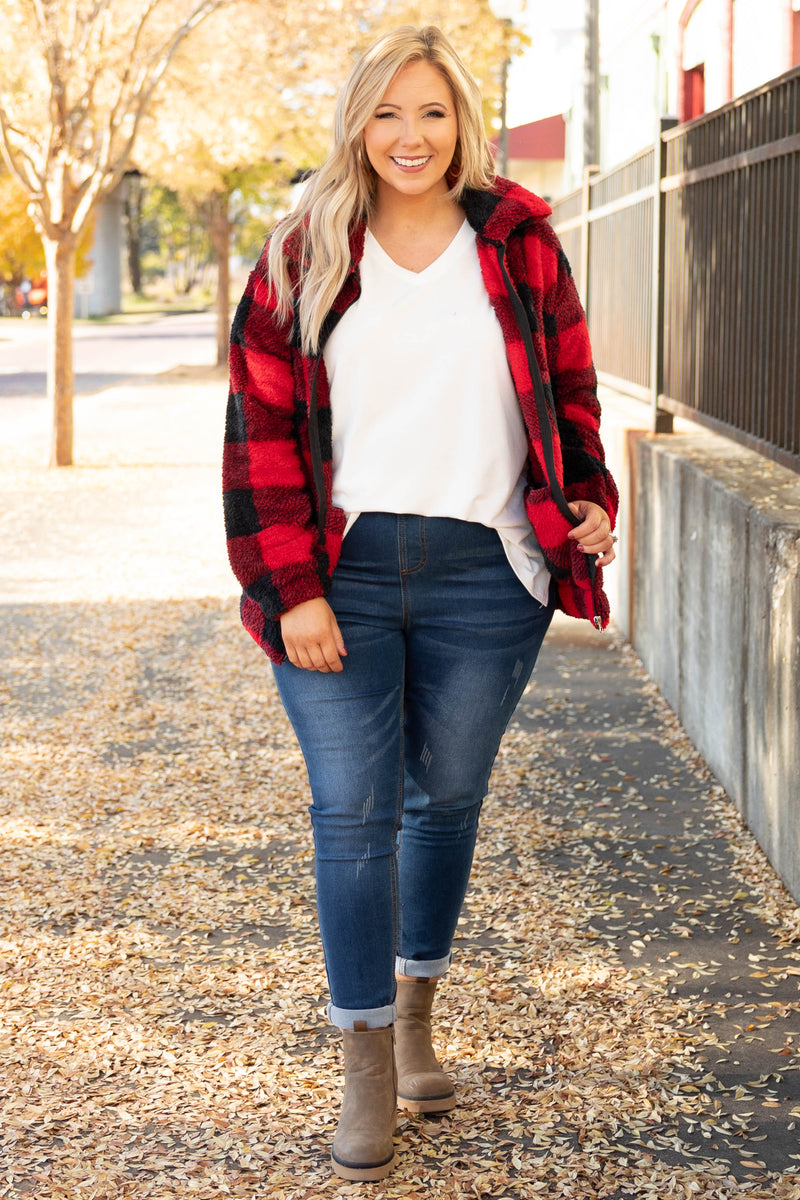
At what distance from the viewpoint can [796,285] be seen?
4.54 m

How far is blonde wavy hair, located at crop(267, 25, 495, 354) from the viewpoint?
256cm

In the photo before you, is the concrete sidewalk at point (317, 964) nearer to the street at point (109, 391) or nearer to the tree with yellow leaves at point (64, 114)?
the tree with yellow leaves at point (64, 114)

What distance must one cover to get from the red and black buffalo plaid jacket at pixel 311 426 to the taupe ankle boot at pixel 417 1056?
79cm

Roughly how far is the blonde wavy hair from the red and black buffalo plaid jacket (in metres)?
0.03

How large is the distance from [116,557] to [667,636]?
434 centimetres

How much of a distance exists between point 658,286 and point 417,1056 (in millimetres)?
4700

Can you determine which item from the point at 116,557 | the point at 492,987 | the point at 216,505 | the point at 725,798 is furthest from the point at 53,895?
the point at 216,505

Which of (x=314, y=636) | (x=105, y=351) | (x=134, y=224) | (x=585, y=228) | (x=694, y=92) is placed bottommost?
(x=314, y=636)

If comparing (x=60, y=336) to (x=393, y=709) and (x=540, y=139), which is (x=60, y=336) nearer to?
(x=393, y=709)

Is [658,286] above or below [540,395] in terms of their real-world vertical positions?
above

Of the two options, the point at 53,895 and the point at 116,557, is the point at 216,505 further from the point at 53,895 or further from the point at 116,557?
the point at 53,895

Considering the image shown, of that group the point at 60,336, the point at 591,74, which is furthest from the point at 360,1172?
the point at 591,74

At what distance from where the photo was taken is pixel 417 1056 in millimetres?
2994

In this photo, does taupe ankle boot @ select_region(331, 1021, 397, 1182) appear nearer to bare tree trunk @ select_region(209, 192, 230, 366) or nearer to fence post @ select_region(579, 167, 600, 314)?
fence post @ select_region(579, 167, 600, 314)
